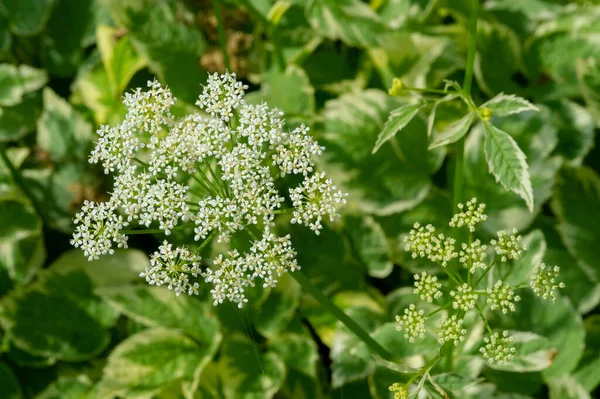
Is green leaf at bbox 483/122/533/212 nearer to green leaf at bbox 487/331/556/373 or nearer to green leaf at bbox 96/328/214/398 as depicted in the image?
green leaf at bbox 487/331/556/373

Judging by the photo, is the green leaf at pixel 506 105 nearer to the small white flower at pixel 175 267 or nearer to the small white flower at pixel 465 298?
the small white flower at pixel 465 298

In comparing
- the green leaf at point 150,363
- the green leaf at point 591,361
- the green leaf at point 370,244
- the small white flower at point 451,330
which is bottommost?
the green leaf at point 591,361

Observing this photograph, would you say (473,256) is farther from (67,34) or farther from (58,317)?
(67,34)

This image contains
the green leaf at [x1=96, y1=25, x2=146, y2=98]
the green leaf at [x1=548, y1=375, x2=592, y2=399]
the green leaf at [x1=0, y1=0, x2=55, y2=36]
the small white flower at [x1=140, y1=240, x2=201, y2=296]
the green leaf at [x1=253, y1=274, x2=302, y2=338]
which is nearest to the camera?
the small white flower at [x1=140, y1=240, x2=201, y2=296]

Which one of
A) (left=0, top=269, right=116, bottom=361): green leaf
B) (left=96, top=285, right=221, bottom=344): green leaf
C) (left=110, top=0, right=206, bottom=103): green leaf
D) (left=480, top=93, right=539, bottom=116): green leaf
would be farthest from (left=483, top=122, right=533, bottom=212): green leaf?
(left=0, top=269, right=116, bottom=361): green leaf

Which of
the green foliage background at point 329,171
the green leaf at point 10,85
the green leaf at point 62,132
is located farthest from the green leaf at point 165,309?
the green leaf at point 10,85

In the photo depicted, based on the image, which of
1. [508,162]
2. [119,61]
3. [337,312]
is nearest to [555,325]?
[508,162]
